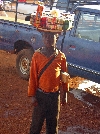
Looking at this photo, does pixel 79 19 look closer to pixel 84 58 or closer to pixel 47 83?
pixel 84 58

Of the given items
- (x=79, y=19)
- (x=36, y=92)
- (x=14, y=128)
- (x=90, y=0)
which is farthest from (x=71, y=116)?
(x=90, y=0)

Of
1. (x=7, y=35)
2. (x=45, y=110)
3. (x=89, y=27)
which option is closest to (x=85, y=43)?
(x=89, y=27)

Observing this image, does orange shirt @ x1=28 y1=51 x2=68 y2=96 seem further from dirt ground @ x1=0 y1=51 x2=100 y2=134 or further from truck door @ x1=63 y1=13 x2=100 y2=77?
truck door @ x1=63 y1=13 x2=100 y2=77

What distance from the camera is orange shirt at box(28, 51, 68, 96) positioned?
3.47 meters

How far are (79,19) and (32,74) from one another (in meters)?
2.77

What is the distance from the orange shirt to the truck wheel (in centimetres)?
316

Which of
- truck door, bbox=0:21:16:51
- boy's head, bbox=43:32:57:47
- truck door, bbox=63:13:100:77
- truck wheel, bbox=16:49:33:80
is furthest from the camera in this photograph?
truck door, bbox=0:21:16:51

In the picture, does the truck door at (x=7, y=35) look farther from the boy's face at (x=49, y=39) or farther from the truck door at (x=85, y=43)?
the boy's face at (x=49, y=39)

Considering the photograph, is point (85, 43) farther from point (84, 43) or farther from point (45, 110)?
point (45, 110)

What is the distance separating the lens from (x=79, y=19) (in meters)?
5.90

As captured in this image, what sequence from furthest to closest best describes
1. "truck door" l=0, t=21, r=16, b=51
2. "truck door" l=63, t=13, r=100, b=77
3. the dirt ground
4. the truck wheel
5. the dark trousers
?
"truck door" l=0, t=21, r=16, b=51
the truck wheel
"truck door" l=63, t=13, r=100, b=77
the dirt ground
the dark trousers

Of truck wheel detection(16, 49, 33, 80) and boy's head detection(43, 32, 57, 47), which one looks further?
truck wheel detection(16, 49, 33, 80)

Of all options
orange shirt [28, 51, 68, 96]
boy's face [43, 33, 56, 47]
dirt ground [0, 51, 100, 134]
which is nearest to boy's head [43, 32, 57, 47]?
boy's face [43, 33, 56, 47]

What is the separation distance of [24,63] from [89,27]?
201cm
